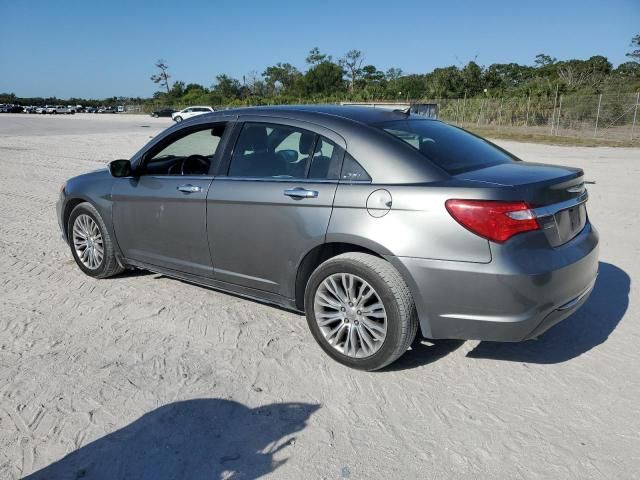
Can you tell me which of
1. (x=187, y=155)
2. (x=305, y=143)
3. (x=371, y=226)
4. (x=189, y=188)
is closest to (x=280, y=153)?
(x=305, y=143)

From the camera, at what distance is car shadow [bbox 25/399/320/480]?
99.6 inches

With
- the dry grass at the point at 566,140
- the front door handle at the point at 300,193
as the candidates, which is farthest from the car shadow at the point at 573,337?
the dry grass at the point at 566,140

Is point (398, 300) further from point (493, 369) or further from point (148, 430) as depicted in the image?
point (148, 430)

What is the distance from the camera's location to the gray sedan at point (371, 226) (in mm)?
3004

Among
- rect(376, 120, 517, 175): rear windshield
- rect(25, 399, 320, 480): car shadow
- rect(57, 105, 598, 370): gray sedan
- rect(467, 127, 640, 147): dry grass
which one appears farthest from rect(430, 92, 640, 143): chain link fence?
rect(25, 399, 320, 480): car shadow

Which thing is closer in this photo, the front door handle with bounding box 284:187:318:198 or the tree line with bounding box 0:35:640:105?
the front door handle with bounding box 284:187:318:198

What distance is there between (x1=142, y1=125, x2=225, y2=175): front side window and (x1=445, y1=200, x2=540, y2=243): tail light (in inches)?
86.1

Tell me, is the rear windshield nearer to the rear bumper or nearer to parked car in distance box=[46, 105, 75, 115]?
the rear bumper

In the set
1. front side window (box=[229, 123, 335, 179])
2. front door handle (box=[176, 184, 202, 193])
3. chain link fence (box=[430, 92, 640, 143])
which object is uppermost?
front side window (box=[229, 123, 335, 179])

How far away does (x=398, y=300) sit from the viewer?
10.5 ft

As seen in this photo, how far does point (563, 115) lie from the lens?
29734 mm

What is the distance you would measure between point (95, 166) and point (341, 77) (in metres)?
77.6

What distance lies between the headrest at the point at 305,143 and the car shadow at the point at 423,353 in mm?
1562

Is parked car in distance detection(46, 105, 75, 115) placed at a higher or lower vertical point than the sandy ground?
lower
